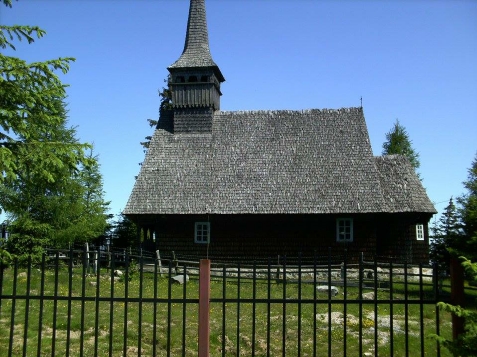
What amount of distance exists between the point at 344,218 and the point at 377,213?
160cm

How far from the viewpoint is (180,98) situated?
29.8 m

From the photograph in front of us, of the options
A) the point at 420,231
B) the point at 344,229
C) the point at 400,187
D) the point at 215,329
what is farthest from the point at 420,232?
the point at 215,329

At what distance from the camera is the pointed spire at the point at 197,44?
99.0 ft

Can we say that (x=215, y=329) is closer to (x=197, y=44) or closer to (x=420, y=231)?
(x=420, y=231)

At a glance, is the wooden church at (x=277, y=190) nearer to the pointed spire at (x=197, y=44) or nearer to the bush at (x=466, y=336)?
the pointed spire at (x=197, y=44)

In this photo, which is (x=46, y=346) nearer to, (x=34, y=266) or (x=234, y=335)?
(x=234, y=335)

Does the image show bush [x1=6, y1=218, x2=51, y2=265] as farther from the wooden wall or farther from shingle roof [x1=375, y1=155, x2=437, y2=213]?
shingle roof [x1=375, y1=155, x2=437, y2=213]

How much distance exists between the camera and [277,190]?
26.0 metres

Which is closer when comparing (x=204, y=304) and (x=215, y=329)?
(x=204, y=304)

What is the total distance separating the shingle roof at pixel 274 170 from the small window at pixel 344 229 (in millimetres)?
1044

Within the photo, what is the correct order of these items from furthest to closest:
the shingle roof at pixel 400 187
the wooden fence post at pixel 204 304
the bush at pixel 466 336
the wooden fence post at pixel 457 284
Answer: the shingle roof at pixel 400 187 → the wooden fence post at pixel 204 304 → the wooden fence post at pixel 457 284 → the bush at pixel 466 336

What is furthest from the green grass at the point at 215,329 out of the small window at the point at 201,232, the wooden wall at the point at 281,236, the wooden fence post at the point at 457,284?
the small window at the point at 201,232

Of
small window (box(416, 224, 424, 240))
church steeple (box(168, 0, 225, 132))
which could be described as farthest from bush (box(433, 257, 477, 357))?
church steeple (box(168, 0, 225, 132))

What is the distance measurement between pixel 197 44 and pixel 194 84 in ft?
9.26
